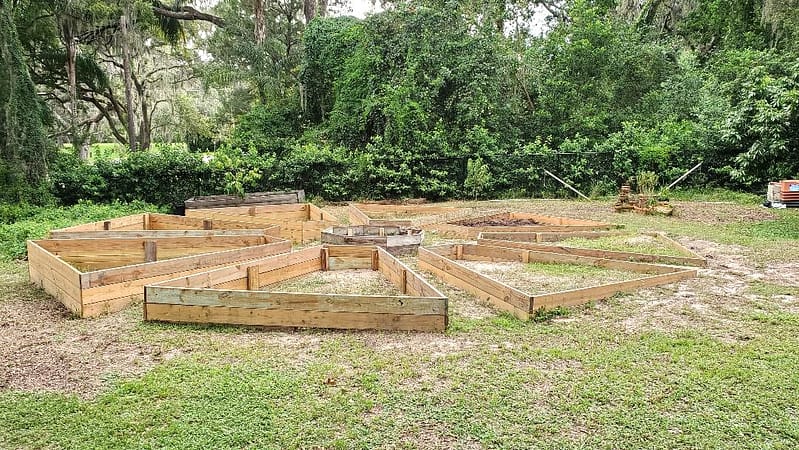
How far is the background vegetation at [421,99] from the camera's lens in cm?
1295

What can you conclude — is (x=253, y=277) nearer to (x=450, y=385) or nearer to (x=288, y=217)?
(x=450, y=385)

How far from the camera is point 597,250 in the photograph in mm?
6785

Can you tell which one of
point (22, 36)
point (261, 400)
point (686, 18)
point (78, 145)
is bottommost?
point (261, 400)

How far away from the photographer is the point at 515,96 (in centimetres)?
1820

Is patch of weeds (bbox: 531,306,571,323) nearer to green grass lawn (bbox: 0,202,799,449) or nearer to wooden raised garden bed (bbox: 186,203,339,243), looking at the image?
green grass lawn (bbox: 0,202,799,449)

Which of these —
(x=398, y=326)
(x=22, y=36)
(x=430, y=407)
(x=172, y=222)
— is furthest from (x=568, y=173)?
(x=22, y=36)

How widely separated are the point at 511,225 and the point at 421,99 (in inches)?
299

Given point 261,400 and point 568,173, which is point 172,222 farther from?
point 568,173

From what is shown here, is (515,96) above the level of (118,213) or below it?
above

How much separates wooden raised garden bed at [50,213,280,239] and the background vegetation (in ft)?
12.3

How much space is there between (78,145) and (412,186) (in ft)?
32.2

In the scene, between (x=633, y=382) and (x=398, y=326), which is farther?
(x=398, y=326)

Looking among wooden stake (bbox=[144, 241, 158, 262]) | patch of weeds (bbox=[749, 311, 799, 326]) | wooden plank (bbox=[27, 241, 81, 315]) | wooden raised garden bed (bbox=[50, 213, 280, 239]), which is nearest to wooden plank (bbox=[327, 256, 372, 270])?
wooden raised garden bed (bbox=[50, 213, 280, 239])

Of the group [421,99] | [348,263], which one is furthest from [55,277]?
[421,99]
